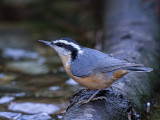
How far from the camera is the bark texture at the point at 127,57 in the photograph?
3413 mm

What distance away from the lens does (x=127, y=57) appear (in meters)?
4.83

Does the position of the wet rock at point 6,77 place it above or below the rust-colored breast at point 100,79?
above

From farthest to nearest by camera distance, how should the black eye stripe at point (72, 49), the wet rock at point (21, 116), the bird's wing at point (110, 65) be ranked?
the wet rock at point (21, 116) → the black eye stripe at point (72, 49) → the bird's wing at point (110, 65)

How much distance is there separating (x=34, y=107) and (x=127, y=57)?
5.37 feet

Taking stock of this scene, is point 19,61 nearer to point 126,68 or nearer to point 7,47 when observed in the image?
point 7,47

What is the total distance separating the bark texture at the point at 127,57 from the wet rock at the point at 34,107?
39.7 inches

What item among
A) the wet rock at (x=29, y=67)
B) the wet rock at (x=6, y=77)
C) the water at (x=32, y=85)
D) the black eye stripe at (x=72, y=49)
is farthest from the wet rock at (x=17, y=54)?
the black eye stripe at (x=72, y=49)

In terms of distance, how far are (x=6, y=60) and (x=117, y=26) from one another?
286 cm

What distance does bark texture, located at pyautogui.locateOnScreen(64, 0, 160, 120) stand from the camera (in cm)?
341

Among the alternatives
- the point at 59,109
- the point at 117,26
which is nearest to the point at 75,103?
the point at 59,109

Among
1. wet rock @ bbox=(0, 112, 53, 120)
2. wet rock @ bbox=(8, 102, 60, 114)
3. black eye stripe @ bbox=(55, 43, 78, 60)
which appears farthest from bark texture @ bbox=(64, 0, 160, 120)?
wet rock @ bbox=(8, 102, 60, 114)

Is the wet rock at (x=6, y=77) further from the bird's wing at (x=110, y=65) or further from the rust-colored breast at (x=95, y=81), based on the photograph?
the bird's wing at (x=110, y=65)

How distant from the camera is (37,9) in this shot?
1170 centimetres

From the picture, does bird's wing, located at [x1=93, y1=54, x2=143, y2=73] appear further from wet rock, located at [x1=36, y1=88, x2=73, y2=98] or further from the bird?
wet rock, located at [x1=36, y1=88, x2=73, y2=98]
